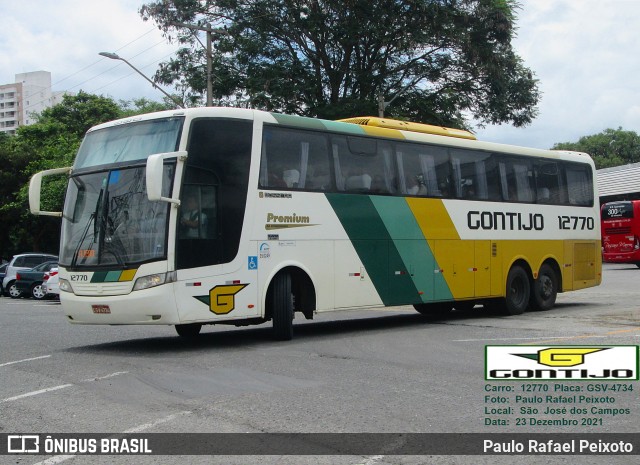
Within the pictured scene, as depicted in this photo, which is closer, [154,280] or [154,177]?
[154,177]

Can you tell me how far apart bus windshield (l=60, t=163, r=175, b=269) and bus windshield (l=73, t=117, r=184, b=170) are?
26 centimetres

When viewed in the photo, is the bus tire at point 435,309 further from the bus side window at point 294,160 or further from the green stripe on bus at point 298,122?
the green stripe on bus at point 298,122

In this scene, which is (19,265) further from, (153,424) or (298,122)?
(153,424)

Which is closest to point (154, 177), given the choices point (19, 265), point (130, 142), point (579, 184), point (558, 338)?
point (130, 142)

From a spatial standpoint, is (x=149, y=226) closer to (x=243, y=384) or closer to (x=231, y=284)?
(x=231, y=284)

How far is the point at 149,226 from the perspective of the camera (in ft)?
38.5

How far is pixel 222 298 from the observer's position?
12.2 metres

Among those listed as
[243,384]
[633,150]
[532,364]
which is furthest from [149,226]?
[633,150]

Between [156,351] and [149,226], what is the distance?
192 cm

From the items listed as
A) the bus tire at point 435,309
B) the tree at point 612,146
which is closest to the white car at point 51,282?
the bus tire at point 435,309

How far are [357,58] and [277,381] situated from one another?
26.0 metres

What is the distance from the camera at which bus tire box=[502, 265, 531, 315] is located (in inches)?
698

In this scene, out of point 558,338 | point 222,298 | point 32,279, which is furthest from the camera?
point 32,279

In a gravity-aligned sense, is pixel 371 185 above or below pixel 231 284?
above
